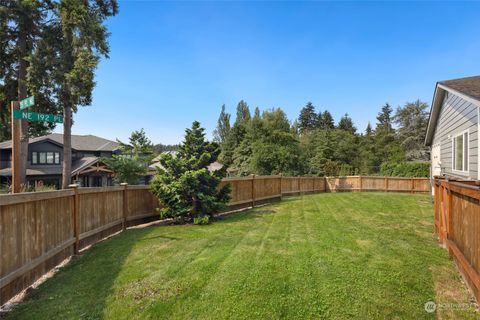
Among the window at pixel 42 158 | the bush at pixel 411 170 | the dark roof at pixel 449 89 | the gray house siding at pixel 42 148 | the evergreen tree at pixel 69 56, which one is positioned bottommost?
the bush at pixel 411 170

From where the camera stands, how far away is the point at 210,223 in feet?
28.1

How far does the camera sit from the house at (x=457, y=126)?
667 cm

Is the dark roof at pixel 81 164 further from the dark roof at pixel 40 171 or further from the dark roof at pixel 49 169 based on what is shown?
the dark roof at pixel 40 171

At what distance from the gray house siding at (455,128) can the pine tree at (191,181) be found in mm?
6812

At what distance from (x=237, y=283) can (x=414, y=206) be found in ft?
32.9

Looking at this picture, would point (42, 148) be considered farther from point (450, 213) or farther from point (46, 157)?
point (450, 213)

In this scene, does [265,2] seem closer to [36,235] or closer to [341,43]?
[341,43]

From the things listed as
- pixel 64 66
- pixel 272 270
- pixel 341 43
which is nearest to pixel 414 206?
pixel 341 43

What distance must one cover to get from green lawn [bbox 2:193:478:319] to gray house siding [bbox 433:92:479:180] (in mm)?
2291

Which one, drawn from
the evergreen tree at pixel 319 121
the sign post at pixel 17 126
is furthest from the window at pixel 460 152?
the evergreen tree at pixel 319 121

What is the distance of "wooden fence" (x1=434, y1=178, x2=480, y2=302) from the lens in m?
3.14

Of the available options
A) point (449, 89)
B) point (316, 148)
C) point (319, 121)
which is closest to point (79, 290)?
point (449, 89)

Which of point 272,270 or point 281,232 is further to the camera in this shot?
point 281,232

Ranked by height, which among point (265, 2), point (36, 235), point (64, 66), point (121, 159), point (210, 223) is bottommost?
point (210, 223)
